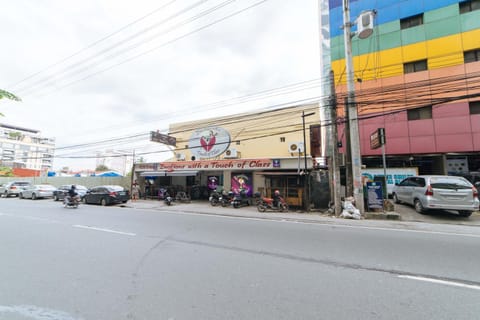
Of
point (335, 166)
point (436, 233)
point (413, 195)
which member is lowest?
point (436, 233)

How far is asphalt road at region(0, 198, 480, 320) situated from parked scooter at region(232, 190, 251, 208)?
23.0 ft

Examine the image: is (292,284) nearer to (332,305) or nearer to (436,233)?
(332,305)

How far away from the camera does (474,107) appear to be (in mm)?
14664

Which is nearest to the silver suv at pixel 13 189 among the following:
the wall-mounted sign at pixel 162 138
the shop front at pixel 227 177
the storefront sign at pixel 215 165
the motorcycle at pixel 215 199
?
the shop front at pixel 227 177

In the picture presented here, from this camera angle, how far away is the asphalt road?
2514 millimetres

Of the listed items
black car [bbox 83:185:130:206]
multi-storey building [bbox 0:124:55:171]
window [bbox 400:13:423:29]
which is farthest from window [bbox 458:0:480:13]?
multi-storey building [bbox 0:124:55:171]

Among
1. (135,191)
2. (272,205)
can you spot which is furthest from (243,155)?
(135,191)

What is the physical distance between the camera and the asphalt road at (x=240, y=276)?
2.51 metres

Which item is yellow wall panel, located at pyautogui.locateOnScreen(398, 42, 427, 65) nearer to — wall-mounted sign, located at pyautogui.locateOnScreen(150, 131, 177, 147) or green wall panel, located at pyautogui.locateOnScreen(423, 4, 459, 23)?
green wall panel, located at pyautogui.locateOnScreen(423, 4, 459, 23)

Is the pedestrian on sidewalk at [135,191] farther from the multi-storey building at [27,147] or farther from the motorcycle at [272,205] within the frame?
the multi-storey building at [27,147]

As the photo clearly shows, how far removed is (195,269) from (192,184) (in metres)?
15.5

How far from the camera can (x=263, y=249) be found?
4.79 m

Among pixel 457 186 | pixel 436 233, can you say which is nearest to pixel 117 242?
pixel 436 233

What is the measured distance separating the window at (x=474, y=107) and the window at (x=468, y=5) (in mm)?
6831
